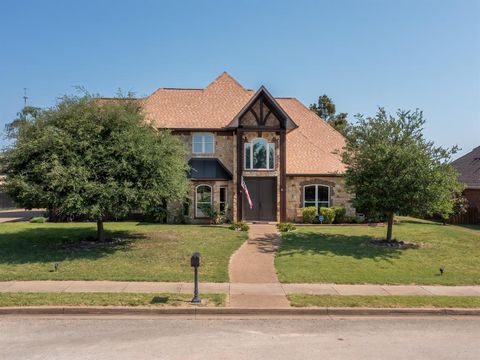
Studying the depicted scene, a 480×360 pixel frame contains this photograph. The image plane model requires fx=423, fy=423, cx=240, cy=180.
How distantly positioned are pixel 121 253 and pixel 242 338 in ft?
28.9

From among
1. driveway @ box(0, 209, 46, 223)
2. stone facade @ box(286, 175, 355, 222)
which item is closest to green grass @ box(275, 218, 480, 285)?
stone facade @ box(286, 175, 355, 222)

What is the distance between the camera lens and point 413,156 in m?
16.9

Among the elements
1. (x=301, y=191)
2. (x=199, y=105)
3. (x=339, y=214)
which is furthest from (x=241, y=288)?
(x=199, y=105)

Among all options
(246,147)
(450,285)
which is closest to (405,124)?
(450,285)

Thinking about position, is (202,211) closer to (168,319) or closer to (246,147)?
(246,147)

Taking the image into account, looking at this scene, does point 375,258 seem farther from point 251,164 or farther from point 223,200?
point 223,200

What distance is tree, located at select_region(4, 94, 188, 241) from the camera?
1452 centimetres

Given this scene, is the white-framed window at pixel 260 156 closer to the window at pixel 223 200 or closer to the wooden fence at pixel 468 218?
the window at pixel 223 200

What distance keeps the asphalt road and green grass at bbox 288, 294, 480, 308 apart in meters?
0.59

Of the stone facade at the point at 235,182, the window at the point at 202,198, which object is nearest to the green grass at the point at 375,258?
the stone facade at the point at 235,182

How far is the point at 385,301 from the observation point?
1003 cm

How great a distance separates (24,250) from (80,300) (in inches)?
305

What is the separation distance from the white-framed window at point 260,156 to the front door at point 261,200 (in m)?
0.74

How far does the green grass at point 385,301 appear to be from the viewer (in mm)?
9727
